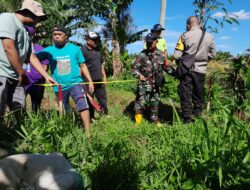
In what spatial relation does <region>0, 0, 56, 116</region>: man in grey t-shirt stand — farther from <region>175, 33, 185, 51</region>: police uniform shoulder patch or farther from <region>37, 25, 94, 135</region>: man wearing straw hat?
<region>175, 33, 185, 51</region>: police uniform shoulder patch

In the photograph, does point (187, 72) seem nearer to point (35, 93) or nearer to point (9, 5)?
point (35, 93)

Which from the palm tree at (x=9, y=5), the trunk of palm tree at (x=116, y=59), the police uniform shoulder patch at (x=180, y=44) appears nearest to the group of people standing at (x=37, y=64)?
the police uniform shoulder patch at (x=180, y=44)

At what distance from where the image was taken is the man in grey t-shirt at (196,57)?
20.4ft

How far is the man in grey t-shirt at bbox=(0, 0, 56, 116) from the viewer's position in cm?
390

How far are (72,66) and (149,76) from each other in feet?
4.82

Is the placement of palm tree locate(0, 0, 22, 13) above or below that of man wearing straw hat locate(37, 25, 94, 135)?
above

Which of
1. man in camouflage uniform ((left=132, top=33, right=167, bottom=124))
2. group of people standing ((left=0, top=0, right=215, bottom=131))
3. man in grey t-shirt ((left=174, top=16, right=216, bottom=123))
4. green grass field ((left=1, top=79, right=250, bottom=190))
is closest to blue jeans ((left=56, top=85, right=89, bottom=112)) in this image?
group of people standing ((left=0, top=0, right=215, bottom=131))

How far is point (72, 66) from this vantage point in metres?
5.54

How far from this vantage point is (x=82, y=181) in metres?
3.28

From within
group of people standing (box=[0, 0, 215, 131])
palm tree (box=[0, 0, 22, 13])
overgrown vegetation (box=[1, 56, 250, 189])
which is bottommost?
overgrown vegetation (box=[1, 56, 250, 189])

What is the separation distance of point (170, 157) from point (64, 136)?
4.33 feet

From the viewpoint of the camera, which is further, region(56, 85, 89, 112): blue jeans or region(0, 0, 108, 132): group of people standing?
region(56, 85, 89, 112): blue jeans

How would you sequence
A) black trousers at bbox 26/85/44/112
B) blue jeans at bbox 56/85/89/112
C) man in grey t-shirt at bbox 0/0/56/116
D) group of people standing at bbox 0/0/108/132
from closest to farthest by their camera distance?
man in grey t-shirt at bbox 0/0/56/116, group of people standing at bbox 0/0/108/132, blue jeans at bbox 56/85/89/112, black trousers at bbox 26/85/44/112

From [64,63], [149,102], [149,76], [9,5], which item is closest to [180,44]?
[149,76]
